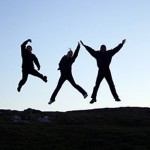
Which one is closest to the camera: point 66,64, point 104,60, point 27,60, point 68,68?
point 104,60

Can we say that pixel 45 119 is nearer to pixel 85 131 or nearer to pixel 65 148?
pixel 85 131

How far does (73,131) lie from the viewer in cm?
2200

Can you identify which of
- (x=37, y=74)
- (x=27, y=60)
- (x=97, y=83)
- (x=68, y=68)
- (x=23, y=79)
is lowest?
(x=97, y=83)

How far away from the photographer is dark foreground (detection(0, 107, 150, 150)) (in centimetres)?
1984

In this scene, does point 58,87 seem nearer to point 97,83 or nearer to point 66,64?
point 66,64

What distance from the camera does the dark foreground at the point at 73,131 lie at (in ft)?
65.1

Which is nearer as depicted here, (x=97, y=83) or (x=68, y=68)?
(x=68, y=68)

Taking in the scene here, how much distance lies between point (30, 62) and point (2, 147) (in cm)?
731

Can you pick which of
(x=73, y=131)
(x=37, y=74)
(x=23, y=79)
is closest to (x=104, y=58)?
(x=37, y=74)

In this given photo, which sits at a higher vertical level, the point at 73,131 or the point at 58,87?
the point at 58,87

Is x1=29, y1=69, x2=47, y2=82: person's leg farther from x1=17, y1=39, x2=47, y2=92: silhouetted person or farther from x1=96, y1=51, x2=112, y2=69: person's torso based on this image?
x1=96, y1=51, x2=112, y2=69: person's torso

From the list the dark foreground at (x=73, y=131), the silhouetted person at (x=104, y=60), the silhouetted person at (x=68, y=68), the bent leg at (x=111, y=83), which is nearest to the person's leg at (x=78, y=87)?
the silhouetted person at (x=68, y=68)

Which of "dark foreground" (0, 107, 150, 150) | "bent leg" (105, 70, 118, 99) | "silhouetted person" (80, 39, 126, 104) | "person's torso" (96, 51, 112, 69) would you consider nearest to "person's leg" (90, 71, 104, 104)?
A: "silhouetted person" (80, 39, 126, 104)

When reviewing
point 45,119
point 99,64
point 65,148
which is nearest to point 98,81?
point 99,64
